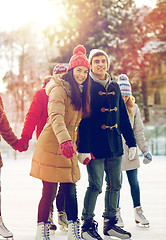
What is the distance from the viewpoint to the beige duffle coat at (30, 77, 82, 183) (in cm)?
354

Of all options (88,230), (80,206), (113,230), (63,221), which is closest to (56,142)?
(88,230)

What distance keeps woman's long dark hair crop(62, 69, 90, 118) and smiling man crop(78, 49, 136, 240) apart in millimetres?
179

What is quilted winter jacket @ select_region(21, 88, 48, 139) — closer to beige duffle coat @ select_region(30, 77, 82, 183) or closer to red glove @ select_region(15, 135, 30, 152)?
red glove @ select_region(15, 135, 30, 152)

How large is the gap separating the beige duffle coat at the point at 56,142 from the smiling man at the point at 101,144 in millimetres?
253

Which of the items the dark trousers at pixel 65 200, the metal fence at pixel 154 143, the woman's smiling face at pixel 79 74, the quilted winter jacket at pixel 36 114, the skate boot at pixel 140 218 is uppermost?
the woman's smiling face at pixel 79 74

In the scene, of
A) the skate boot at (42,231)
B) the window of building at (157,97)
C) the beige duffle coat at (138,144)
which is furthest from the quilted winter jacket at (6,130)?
the window of building at (157,97)

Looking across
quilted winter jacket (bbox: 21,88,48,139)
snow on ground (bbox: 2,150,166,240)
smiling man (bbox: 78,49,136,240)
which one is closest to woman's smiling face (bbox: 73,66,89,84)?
smiling man (bbox: 78,49,136,240)

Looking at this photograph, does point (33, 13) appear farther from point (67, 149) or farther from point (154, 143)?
point (67, 149)

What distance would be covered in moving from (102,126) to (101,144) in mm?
165

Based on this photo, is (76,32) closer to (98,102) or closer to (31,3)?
(31,3)

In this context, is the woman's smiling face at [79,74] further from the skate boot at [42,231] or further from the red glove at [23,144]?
the skate boot at [42,231]

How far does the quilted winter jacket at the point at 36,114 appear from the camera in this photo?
4.25m

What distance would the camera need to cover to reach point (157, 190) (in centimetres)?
752

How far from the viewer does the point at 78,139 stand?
3947 millimetres
